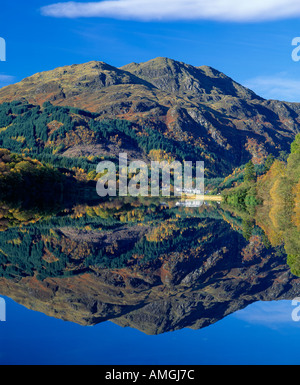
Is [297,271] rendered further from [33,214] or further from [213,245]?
[33,214]

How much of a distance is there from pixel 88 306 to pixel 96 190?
168 metres

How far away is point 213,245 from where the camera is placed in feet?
133

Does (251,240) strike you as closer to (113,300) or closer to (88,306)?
(113,300)

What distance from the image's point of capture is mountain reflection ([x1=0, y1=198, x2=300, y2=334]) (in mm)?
19906

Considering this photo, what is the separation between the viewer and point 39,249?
35250 mm

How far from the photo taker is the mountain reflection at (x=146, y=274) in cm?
1991

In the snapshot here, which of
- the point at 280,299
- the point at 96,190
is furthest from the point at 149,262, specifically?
the point at 96,190

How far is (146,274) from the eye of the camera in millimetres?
28672

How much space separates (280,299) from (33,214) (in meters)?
49.3

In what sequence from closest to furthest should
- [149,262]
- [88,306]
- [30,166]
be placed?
[88,306]
[149,262]
[30,166]
